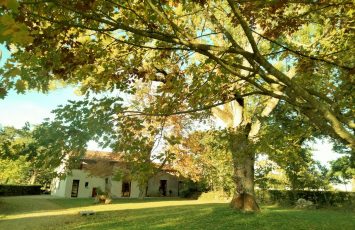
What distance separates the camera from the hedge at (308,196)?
96.9ft

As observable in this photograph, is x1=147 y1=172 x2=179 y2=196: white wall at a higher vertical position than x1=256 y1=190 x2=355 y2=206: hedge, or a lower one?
higher

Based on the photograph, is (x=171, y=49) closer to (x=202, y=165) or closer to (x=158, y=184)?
(x=202, y=165)

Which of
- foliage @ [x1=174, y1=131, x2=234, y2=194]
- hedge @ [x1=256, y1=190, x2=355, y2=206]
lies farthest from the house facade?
hedge @ [x1=256, y1=190, x2=355, y2=206]

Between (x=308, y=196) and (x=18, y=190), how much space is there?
3631 cm

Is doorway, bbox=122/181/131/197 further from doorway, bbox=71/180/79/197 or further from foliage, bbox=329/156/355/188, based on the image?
foliage, bbox=329/156/355/188

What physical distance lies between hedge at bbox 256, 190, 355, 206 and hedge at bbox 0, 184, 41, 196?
30.6 metres

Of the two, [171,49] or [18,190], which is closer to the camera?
[171,49]

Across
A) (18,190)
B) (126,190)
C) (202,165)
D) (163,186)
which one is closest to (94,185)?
(126,190)

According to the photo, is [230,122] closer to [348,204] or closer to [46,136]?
[348,204]

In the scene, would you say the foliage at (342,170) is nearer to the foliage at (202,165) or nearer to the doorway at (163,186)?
the foliage at (202,165)

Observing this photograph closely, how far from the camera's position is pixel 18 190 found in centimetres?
4478

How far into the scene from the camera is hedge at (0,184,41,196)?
41156mm

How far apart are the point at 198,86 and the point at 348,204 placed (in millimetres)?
25789

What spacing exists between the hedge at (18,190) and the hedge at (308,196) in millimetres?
30616
